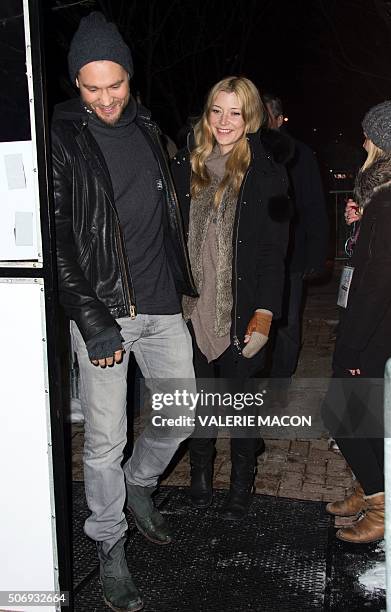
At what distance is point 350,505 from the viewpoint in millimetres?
4234

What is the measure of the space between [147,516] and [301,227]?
2677mm

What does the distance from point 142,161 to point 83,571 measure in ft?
6.64

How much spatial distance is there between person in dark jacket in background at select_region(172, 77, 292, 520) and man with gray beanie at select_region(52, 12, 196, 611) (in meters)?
0.35

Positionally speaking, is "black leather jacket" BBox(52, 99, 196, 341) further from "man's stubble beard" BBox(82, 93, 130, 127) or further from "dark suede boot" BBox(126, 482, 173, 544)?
"dark suede boot" BBox(126, 482, 173, 544)

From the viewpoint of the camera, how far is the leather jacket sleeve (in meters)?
3.12

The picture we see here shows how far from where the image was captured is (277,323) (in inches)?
237

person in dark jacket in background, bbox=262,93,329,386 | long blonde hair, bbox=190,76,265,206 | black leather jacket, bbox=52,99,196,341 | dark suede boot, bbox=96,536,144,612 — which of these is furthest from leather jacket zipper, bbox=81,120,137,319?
person in dark jacket in background, bbox=262,93,329,386

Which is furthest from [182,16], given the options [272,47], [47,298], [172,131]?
[47,298]

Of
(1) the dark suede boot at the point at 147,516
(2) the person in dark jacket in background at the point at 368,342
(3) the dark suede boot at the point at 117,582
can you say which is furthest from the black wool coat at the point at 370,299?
(3) the dark suede boot at the point at 117,582

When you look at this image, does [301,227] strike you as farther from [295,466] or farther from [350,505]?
[350,505]

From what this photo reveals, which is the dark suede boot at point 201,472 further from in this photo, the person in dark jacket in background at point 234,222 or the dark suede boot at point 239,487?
the person in dark jacket in background at point 234,222

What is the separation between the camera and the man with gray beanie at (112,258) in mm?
3164

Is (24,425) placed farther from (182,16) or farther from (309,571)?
(182,16)

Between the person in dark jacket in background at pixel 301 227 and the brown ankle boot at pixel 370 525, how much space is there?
83.1 inches
